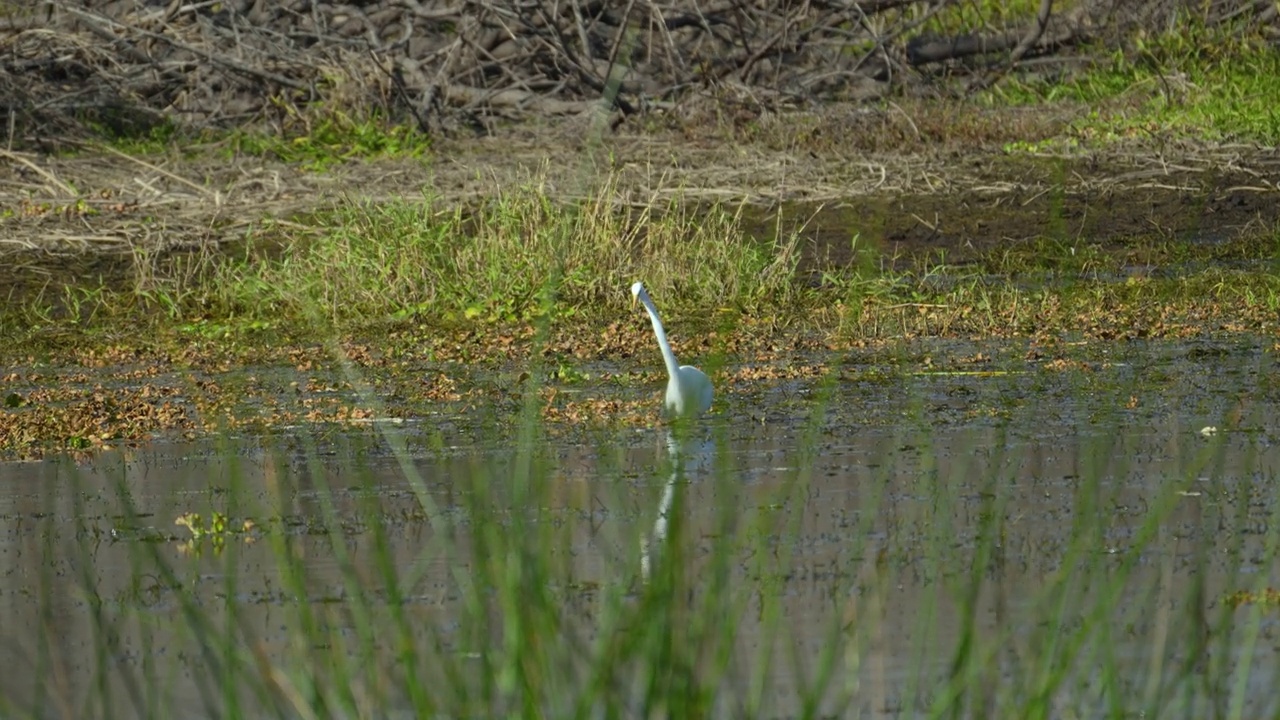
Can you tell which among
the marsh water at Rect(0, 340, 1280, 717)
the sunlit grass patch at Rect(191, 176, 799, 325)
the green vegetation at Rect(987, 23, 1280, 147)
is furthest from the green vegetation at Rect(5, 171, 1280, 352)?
the green vegetation at Rect(987, 23, 1280, 147)

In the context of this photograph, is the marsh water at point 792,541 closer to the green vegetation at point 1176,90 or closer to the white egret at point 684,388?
the white egret at point 684,388

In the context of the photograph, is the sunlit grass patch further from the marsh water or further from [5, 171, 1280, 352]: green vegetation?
the marsh water

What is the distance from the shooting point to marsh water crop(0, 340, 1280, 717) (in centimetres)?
408

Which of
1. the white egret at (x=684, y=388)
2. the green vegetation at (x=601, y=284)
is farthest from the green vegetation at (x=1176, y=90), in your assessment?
the white egret at (x=684, y=388)

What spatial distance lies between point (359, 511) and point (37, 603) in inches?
46.9

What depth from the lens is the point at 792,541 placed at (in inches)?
203

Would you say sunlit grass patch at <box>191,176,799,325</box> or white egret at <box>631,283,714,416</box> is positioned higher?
white egret at <box>631,283,714,416</box>

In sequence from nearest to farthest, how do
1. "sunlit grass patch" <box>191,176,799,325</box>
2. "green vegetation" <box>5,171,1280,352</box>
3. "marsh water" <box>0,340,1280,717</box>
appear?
"marsh water" <box>0,340,1280,717</box> → "green vegetation" <box>5,171,1280,352</box> → "sunlit grass patch" <box>191,176,799,325</box>

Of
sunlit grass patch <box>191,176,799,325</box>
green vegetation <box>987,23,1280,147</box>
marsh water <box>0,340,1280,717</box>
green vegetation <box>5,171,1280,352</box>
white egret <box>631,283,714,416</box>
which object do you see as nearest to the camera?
marsh water <box>0,340,1280,717</box>

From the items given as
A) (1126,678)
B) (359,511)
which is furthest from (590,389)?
(1126,678)

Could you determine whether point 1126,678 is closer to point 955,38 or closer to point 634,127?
point 634,127

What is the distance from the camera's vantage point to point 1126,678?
14.9ft

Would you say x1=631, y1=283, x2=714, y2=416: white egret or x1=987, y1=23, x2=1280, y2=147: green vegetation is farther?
x1=987, y1=23, x2=1280, y2=147: green vegetation

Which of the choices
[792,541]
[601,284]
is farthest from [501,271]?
[792,541]
